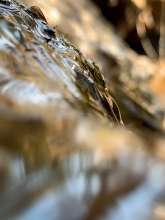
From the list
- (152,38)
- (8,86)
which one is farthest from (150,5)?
(8,86)

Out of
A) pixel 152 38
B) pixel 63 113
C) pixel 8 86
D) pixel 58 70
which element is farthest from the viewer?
pixel 152 38

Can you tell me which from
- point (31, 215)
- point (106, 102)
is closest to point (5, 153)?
point (31, 215)

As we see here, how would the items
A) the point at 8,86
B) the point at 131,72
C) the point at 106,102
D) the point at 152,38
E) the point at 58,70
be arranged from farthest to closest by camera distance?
1. the point at 152,38
2. the point at 131,72
3. the point at 106,102
4. the point at 58,70
5. the point at 8,86

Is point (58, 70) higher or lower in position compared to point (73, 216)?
lower

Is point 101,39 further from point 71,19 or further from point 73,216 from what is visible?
point 73,216

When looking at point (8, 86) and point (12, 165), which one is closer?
point (12, 165)

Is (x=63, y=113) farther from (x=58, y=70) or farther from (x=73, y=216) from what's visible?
(x=58, y=70)

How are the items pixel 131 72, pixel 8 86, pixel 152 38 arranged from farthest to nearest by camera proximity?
1. pixel 152 38
2. pixel 131 72
3. pixel 8 86

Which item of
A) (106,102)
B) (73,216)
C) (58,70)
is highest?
(73,216)

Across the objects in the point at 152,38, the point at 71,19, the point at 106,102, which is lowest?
the point at 152,38
